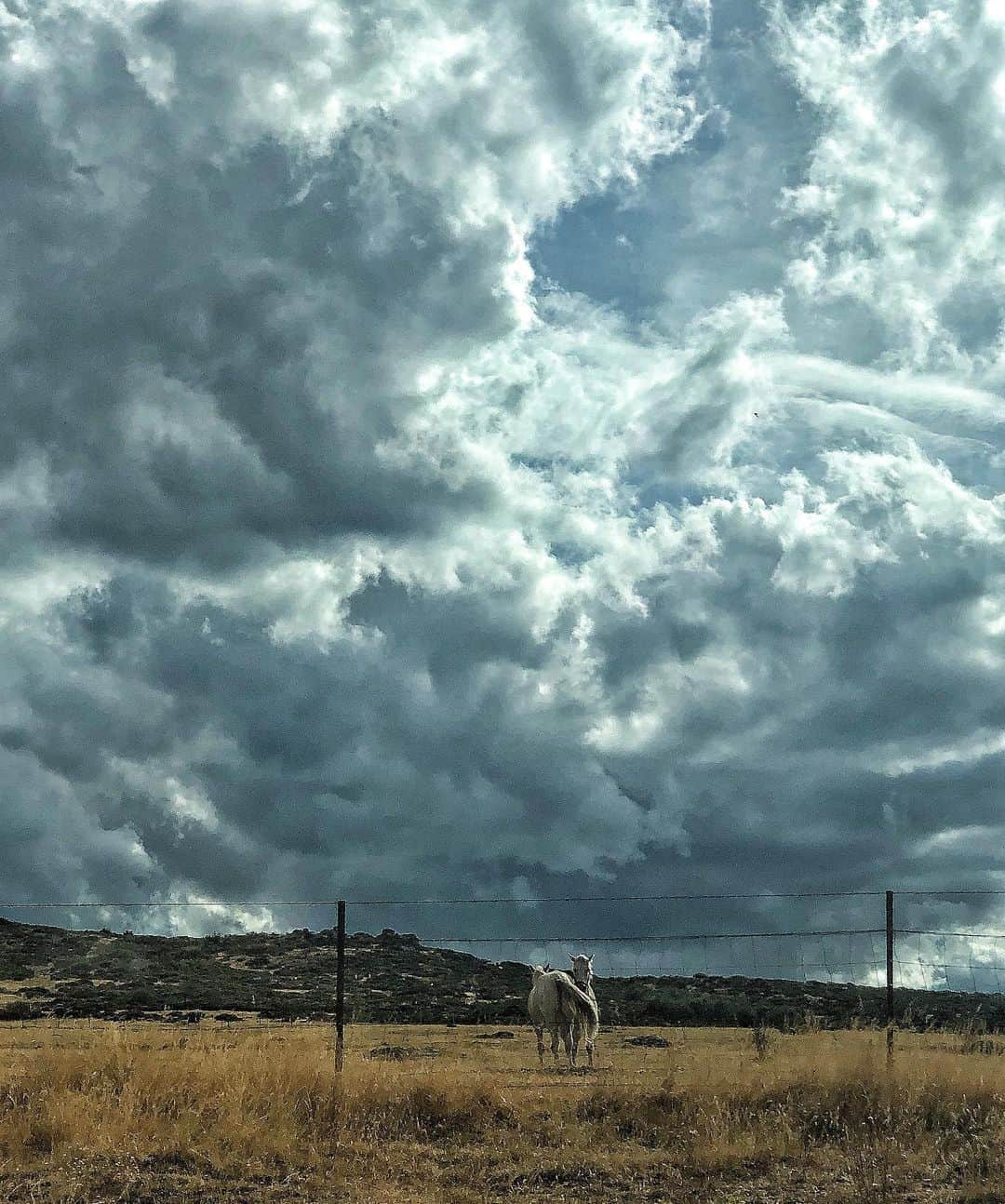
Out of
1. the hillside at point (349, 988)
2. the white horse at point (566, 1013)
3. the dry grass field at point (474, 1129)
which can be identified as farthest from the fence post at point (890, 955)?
the hillside at point (349, 988)

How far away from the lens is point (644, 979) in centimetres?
7281

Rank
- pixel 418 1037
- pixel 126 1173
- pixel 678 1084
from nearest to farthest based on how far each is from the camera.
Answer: pixel 126 1173 < pixel 678 1084 < pixel 418 1037

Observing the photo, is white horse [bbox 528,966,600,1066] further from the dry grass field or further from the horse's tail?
the dry grass field

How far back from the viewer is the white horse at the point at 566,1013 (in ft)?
89.8

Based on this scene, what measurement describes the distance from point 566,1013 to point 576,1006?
0.27 m

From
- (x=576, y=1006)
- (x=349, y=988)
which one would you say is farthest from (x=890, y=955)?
(x=349, y=988)

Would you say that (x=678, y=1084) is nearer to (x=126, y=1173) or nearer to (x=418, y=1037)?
(x=126, y=1173)

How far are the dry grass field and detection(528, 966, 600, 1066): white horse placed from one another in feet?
21.2

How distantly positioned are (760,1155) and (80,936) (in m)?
74.1

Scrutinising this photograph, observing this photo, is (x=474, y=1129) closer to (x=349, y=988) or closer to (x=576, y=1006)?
(x=576, y=1006)

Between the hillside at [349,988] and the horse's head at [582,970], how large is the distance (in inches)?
384

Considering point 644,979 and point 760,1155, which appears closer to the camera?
point 760,1155

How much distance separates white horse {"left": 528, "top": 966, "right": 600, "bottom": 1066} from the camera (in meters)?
27.4

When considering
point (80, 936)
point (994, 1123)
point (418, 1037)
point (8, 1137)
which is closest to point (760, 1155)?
point (994, 1123)
